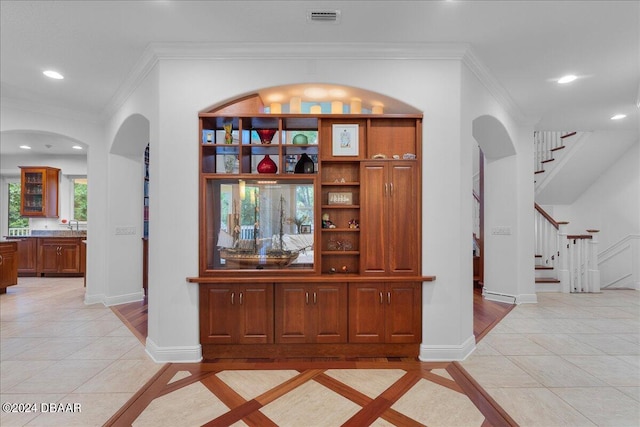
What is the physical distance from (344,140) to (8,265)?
6.46m

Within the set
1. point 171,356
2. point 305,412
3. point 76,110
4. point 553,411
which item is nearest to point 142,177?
point 76,110

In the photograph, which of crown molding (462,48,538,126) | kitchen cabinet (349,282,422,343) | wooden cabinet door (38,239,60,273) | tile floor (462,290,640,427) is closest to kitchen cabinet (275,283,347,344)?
kitchen cabinet (349,282,422,343)

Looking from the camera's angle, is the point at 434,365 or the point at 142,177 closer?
the point at 434,365

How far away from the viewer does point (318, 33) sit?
9.14ft

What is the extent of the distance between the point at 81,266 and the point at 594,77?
30.8 feet

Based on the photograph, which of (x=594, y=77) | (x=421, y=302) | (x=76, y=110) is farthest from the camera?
(x=76, y=110)

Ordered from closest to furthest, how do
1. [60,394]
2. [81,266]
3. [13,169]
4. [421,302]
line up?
[60,394]
[421,302]
[81,266]
[13,169]

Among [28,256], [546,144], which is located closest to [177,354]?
[28,256]

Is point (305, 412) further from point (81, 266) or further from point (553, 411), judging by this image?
point (81, 266)

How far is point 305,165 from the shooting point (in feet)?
10.2

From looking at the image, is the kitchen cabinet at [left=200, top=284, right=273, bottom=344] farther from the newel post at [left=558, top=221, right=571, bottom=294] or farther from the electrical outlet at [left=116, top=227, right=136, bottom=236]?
the newel post at [left=558, top=221, right=571, bottom=294]

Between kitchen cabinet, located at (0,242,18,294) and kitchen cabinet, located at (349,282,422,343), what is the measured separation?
6292mm

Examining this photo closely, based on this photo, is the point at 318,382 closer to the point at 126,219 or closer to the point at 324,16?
the point at 324,16

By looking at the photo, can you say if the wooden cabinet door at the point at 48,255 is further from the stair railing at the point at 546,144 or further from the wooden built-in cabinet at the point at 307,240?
the stair railing at the point at 546,144
